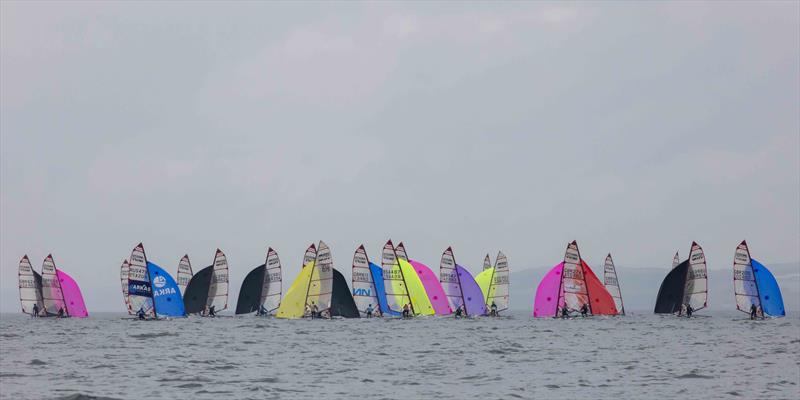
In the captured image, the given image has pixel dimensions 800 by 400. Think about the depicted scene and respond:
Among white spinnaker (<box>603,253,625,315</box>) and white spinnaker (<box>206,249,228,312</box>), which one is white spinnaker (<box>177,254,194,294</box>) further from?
white spinnaker (<box>603,253,625,315</box>)

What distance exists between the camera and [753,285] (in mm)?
84188

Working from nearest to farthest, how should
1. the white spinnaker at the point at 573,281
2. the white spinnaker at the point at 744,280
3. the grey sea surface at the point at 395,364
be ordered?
the grey sea surface at the point at 395,364 → the white spinnaker at the point at 573,281 → the white spinnaker at the point at 744,280

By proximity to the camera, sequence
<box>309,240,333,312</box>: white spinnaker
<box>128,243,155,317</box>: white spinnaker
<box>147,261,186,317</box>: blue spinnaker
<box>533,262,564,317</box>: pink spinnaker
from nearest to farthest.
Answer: <box>128,243,155,317</box>: white spinnaker
<box>309,240,333,312</box>: white spinnaker
<box>147,261,186,317</box>: blue spinnaker
<box>533,262,564,317</box>: pink spinnaker

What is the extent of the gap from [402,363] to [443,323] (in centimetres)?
3570

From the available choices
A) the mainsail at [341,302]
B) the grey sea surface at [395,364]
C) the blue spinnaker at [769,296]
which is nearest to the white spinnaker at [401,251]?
the mainsail at [341,302]

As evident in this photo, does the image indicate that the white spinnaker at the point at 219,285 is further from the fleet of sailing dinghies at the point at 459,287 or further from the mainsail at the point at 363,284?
the fleet of sailing dinghies at the point at 459,287

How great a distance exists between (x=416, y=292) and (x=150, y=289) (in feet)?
69.9

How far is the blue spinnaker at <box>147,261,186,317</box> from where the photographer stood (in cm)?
8050

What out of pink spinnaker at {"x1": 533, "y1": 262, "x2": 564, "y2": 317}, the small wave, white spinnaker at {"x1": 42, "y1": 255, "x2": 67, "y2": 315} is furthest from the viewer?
white spinnaker at {"x1": 42, "y1": 255, "x2": 67, "y2": 315}

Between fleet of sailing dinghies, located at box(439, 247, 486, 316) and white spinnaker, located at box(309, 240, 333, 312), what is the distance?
13363 millimetres

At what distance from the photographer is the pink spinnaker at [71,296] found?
95.2m

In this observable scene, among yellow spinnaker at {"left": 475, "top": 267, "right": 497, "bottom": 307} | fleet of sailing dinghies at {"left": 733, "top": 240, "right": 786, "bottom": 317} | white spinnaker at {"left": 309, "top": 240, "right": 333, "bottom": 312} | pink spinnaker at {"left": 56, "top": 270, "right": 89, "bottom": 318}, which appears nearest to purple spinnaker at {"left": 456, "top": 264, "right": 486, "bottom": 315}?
yellow spinnaker at {"left": 475, "top": 267, "right": 497, "bottom": 307}

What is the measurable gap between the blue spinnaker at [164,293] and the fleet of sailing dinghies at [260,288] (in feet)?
35.0

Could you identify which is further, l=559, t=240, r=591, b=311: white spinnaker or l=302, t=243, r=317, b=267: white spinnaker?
l=302, t=243, r=317, b=267: white spinnaker
